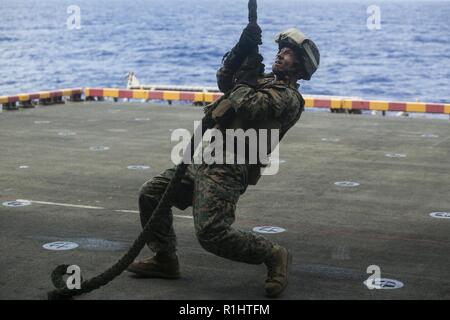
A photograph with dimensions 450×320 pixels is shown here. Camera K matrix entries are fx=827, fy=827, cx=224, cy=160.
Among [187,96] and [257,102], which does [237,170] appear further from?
[187,96]

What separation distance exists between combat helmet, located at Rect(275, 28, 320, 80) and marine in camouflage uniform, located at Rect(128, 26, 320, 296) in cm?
3

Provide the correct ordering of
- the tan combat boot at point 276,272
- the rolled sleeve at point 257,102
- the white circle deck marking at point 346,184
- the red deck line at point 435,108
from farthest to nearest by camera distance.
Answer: the red deck line at point 435,108, the white circle deck marking at point 346,184, the tan combat boot at point 276,272, the rolled sleeve at point 257,102

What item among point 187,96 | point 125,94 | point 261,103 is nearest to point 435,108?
point 187,96

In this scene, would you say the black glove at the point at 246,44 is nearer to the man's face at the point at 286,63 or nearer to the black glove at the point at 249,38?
the black glove at the point at 249,38

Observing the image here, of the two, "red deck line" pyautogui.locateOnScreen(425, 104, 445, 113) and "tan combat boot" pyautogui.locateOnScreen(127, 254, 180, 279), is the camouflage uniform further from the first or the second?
"red deck line" pyautogui.locateOnScreen(425, 104, 445, 113)

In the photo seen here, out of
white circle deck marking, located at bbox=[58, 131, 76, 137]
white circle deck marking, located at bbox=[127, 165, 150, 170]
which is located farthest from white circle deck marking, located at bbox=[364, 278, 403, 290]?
white circle deck marking, located at bbox=[58, 131, 76, 137]

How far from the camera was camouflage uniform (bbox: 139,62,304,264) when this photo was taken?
665 centimetres

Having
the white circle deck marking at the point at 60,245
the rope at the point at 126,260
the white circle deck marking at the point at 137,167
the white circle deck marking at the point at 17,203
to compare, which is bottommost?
the white circle deck marking at the point at 137,167

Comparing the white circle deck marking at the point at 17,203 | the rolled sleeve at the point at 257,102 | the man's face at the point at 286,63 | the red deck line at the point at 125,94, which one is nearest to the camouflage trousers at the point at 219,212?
the rolled sleeve at the point at 257,102

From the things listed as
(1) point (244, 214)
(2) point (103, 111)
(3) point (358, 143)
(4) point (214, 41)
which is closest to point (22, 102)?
(2) point (103, 111)

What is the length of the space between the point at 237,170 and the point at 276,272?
0.93m

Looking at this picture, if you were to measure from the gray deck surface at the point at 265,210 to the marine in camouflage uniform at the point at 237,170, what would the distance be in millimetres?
452

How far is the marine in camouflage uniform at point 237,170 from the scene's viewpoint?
21.8ft
